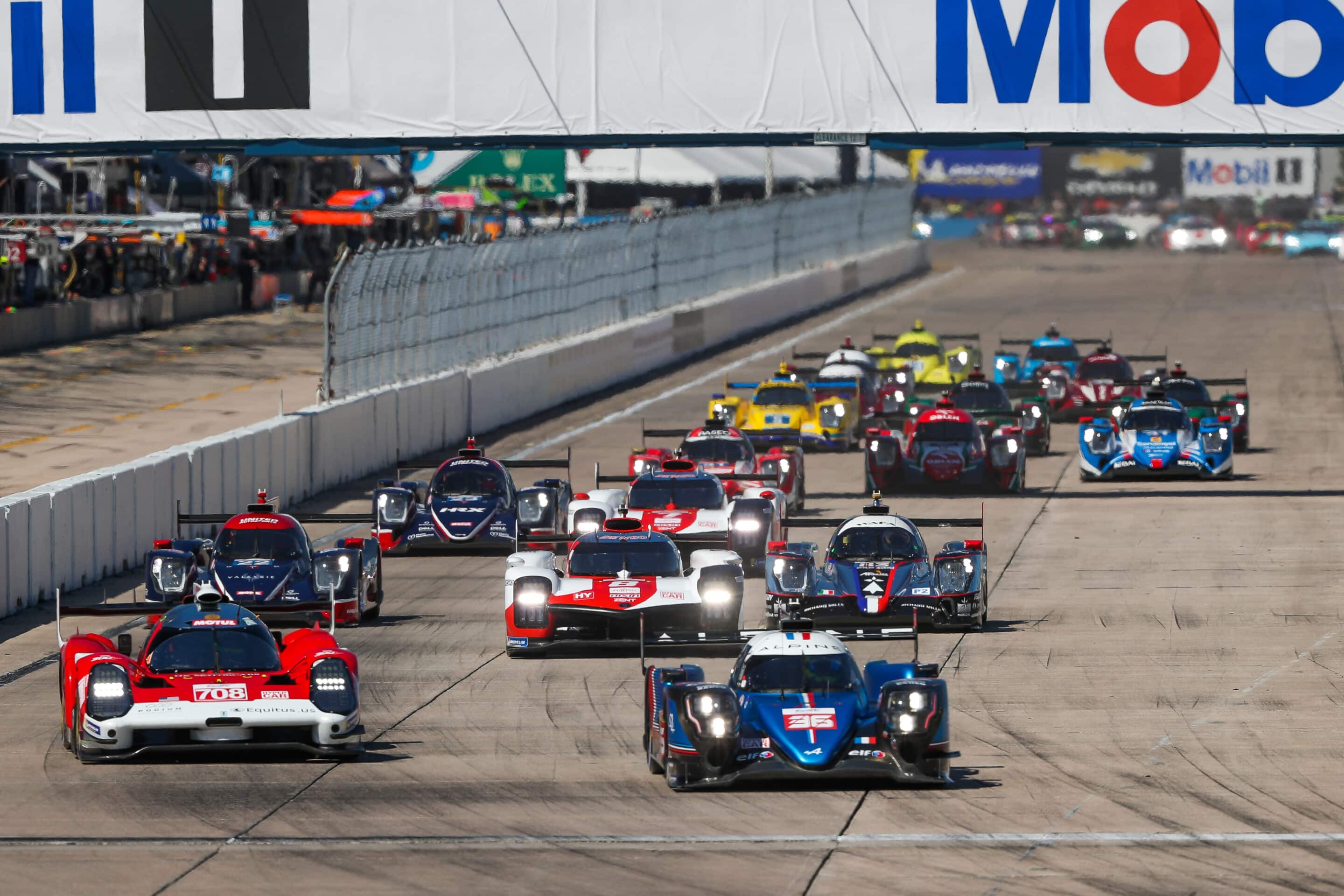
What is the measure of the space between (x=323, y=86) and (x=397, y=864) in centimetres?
2029

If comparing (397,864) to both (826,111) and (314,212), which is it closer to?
(826,111)

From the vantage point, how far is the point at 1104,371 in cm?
4766

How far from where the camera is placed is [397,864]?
50.8ft

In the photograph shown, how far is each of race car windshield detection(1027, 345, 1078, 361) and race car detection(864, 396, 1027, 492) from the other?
1304 cm

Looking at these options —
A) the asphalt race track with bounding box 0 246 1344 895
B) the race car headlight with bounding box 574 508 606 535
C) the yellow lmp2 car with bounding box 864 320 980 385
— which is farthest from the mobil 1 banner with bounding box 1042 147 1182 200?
the race car headlight with bounding box 574 508 606 535

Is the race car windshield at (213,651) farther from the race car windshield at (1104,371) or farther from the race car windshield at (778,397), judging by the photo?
the race car windshield at (1104,371)

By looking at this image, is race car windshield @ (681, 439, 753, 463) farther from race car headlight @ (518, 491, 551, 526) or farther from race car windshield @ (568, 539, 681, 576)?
race car windshield @ (568, 539, 681, 576)

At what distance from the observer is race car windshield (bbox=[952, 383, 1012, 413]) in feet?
139

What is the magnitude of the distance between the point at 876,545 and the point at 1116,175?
114749mm

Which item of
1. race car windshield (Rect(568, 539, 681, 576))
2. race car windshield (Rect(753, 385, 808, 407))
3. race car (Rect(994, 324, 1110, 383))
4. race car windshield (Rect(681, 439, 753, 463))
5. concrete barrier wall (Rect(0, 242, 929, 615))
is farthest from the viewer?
race car (Rect(994, 324, 1110, 383))

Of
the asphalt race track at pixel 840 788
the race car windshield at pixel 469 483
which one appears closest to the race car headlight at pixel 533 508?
the race car windshield at pixel 469 483

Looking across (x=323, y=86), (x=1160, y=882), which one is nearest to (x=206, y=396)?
(x=323, y=86)

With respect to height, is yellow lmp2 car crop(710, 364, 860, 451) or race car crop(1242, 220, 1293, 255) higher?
race car crop(1242, 220, 1293, 255)

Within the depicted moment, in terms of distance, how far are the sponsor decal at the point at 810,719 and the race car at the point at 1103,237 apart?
9557cm
